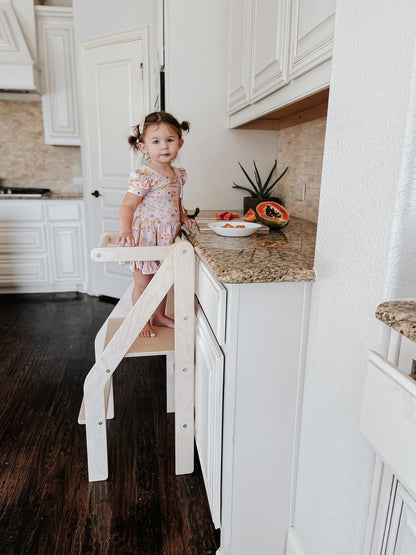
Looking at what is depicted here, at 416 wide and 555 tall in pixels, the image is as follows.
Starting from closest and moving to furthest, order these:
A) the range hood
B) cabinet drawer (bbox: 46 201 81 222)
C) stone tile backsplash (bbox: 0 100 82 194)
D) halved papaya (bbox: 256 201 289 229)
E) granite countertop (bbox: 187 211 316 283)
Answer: granite countertop (bbox: 187 211 316 283), halved papaya (bbox: 256 201 289 229), the range hood, cabinet drawer (bbox: 46 201 81 222), stone tile backsplash (bbox: 0 100 82 194)

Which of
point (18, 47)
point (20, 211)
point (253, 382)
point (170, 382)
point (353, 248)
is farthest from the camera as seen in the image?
point (20, 211)

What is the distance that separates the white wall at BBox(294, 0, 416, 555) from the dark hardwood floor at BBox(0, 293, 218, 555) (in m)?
0.52

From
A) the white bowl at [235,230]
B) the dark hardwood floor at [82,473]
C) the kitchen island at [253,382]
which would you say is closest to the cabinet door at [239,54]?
the white bowl at [235,230]

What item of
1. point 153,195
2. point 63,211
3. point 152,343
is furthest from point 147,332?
point 63,211

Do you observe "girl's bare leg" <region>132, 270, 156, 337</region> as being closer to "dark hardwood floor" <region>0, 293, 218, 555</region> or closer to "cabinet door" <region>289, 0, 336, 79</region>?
"dark hardwood floor" <region>0, 293, 218, 555</region>

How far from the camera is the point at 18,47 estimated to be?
3.30m

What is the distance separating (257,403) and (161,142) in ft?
2.94

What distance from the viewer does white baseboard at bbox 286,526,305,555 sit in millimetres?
1041

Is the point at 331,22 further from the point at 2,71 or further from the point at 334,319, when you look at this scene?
the point at 2,71

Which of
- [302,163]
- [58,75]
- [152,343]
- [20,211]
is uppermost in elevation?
[58,75]

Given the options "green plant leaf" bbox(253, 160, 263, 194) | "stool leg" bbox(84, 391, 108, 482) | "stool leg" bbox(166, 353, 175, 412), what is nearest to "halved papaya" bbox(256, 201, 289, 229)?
"green plant leaf" bbox(253, 160, 263, 194)

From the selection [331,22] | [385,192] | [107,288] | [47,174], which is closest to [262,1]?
[331,22]

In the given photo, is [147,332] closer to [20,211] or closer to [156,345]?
[156,345]

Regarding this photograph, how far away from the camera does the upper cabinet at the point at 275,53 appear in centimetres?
100
